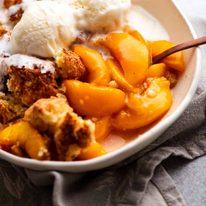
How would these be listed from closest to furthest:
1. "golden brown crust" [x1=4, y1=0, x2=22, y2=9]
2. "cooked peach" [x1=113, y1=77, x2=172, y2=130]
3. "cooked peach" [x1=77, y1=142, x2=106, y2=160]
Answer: "cooked peach" [x1=77, y1=142, x2=106, y2=160] → "cooked peach" [x1=113, y1=77, x2=172, y2=130] → "golden brown crust" [x1=4, y1=0, x2=22, y2=9]

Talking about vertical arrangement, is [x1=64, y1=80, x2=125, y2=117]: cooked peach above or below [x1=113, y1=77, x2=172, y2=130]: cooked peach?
above

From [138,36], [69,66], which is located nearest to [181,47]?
[138,36]

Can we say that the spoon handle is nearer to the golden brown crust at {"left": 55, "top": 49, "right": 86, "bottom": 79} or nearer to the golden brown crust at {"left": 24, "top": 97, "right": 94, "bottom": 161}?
the golden brown crust at {"left": 55, "top": 49, "right": 86, "bottom": 79}

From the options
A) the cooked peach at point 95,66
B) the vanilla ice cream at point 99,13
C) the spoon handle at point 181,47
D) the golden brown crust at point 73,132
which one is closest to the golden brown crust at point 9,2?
the vanilla ice cream at point 99,13

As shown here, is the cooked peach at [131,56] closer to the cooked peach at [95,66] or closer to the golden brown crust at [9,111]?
the cooked peach at [95,66]

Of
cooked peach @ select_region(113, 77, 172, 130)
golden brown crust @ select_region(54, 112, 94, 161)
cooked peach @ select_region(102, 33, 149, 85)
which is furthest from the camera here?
cooked peach @ select_region(102, 33, 149, 85)

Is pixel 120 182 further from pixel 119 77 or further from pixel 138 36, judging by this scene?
pixel 138 36

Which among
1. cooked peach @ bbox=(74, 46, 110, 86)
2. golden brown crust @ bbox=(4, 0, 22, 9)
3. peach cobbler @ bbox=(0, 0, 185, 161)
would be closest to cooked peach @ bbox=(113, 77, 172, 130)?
peach cobbler @ bbox=(0, 0, 185, 161)

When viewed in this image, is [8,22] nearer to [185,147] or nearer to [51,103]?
[51,103]
